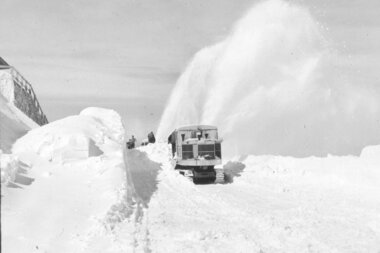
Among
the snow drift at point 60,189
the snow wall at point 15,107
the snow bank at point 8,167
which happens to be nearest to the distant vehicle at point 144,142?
the snow wall at point 15,107

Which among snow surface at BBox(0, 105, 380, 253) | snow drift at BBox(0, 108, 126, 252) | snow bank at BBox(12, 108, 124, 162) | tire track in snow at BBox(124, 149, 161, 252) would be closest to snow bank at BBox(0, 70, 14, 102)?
tire track in snow at BBox(124, 149, 161, 252)

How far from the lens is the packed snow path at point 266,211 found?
9188 millimetres

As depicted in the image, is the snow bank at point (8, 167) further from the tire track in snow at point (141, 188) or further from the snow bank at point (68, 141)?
the snow bank at point (68, 141)

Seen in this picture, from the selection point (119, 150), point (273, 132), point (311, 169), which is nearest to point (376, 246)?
point (311, 169)

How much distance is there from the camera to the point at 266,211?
523 inches

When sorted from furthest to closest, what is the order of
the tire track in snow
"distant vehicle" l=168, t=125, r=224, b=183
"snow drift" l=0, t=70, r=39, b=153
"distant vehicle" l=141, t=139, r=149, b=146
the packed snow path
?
"distant vehicle" l=141, t=139, r=149, b=146, "distant vehicle" l=168, t=125, r=224, b=183, "snow drift" l=0, t=70, r=39, b=153, the tire track in snow, the packed snow path

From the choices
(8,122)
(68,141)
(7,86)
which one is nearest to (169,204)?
(68,141)

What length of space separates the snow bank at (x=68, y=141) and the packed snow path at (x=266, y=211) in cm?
261

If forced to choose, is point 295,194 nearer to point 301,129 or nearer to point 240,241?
point 240,241

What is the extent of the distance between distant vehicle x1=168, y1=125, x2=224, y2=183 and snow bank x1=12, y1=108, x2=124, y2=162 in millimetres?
3433

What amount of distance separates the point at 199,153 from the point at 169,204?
797 centimetres

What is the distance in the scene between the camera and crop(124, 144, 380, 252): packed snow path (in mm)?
9188

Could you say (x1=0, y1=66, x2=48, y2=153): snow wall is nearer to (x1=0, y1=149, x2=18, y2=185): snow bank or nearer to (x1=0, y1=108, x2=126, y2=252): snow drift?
(x1=0, y1=108, x2=126, y2=252): snow drift

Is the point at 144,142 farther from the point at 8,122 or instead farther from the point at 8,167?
the point at 8,167
